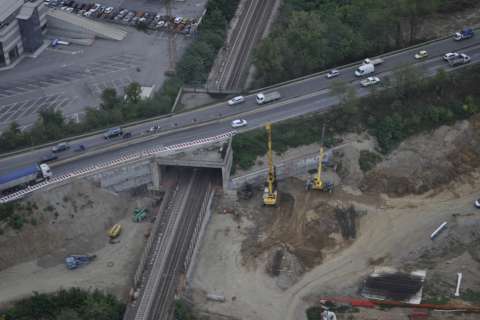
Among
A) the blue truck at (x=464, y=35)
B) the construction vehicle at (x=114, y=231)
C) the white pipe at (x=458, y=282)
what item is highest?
the blue truck at (x=464, y=35)

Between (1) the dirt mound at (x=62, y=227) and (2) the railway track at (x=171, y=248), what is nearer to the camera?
(2) the railway track at (x=171, y=248)

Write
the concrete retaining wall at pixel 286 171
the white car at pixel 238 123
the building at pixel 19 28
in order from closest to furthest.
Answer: the concrete retaining wall at pixel 286 171, the white car at pixel 238 123, the building at pixel 19 28

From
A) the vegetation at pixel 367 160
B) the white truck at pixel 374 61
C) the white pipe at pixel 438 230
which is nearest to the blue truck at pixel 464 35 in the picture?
the white truck at pixel 374 61

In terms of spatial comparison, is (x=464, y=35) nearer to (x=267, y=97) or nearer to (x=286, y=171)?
(x=267, y=97)

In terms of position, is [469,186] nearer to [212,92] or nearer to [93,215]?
[212,92]

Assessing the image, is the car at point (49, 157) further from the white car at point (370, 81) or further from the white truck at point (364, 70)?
the white truck at point (364, 70)

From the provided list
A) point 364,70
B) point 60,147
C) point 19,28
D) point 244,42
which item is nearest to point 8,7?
point 19,28

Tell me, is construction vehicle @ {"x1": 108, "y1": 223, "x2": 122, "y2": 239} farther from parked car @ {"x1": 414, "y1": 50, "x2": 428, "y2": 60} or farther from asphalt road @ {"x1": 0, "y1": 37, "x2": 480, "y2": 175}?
parked car @ {"x1": 414, "y1": 50, "x2": 428, "y2": 60}

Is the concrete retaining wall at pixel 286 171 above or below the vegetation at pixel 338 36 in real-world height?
below
